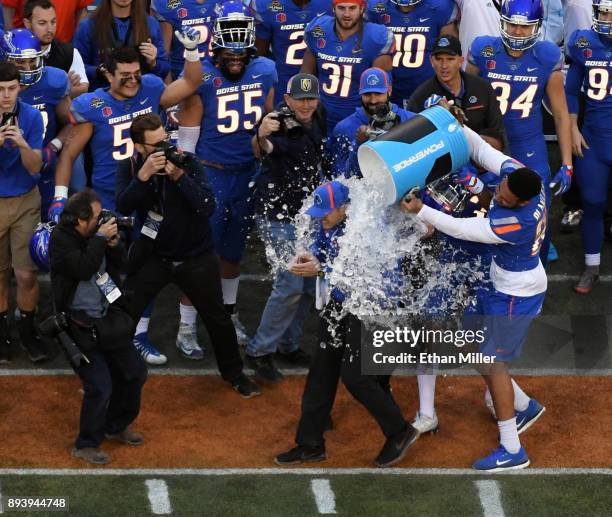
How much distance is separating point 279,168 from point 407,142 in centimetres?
145

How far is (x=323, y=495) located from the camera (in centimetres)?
642

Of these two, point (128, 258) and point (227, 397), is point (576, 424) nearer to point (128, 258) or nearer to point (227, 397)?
point (227, 397)

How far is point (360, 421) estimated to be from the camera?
7.15m

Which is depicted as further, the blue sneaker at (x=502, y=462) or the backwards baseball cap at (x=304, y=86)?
the backwards baseball cap at (x=304, y=86)

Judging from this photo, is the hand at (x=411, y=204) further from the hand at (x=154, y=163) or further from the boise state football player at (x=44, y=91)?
the boise state football player at (x=44, y=91)

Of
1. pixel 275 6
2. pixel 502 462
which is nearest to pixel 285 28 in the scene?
pixel 275 6

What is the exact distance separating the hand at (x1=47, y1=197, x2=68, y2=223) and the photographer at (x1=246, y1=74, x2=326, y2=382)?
3.55ft

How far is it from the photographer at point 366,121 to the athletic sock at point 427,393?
1135mm

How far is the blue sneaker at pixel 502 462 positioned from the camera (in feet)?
21.9

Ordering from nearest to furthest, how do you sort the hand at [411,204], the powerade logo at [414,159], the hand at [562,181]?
the powerade logo at [414,159], the hand at [411,204], the hand at [562,181]

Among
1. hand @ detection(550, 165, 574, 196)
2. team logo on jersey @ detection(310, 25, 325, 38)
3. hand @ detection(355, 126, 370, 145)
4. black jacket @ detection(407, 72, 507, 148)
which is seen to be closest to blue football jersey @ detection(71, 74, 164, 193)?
team logo on jersey @ detection(310, 25, 325, 38)

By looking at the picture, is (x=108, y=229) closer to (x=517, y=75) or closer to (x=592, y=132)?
(x=517, y=75)

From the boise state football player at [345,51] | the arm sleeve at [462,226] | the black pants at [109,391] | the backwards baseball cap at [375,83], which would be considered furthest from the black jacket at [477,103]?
the black pants at [109,391]

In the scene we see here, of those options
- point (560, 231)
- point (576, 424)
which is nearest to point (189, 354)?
point (576, 424)
